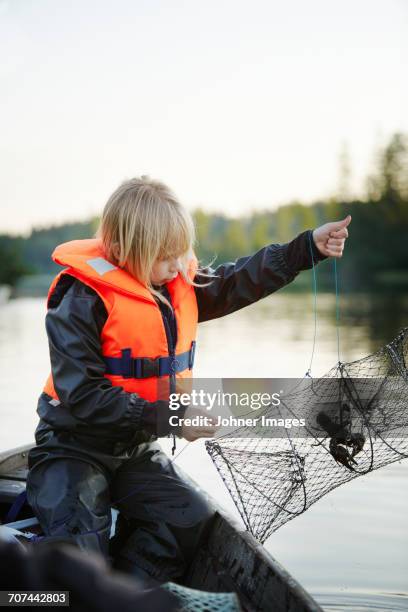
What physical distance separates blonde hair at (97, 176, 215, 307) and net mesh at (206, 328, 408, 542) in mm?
747

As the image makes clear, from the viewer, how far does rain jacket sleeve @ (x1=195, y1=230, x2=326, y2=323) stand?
3723mm

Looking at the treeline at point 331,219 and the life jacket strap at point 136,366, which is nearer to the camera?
the life jacket strap at point 136,366

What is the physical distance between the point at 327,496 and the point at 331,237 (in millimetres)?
3219

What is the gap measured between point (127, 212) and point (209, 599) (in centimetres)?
169

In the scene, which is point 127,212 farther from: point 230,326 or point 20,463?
point 230,326

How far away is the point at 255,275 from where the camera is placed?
3809 mm

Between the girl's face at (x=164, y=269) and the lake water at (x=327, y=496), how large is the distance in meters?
2.03

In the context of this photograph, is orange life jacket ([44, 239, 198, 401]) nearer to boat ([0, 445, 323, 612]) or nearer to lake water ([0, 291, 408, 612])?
boat ([0, 445, 323, 612])

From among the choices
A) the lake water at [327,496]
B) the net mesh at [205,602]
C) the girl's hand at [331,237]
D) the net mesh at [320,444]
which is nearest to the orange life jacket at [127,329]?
the net mesh at [320,444]

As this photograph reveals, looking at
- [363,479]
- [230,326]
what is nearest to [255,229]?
[230,326]

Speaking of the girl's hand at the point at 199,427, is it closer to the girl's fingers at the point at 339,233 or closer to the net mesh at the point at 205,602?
the net mesh at the point at 205,602

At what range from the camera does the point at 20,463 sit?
4.59 metres

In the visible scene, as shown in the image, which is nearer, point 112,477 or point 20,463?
point 112,477

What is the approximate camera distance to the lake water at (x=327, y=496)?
187 inches
